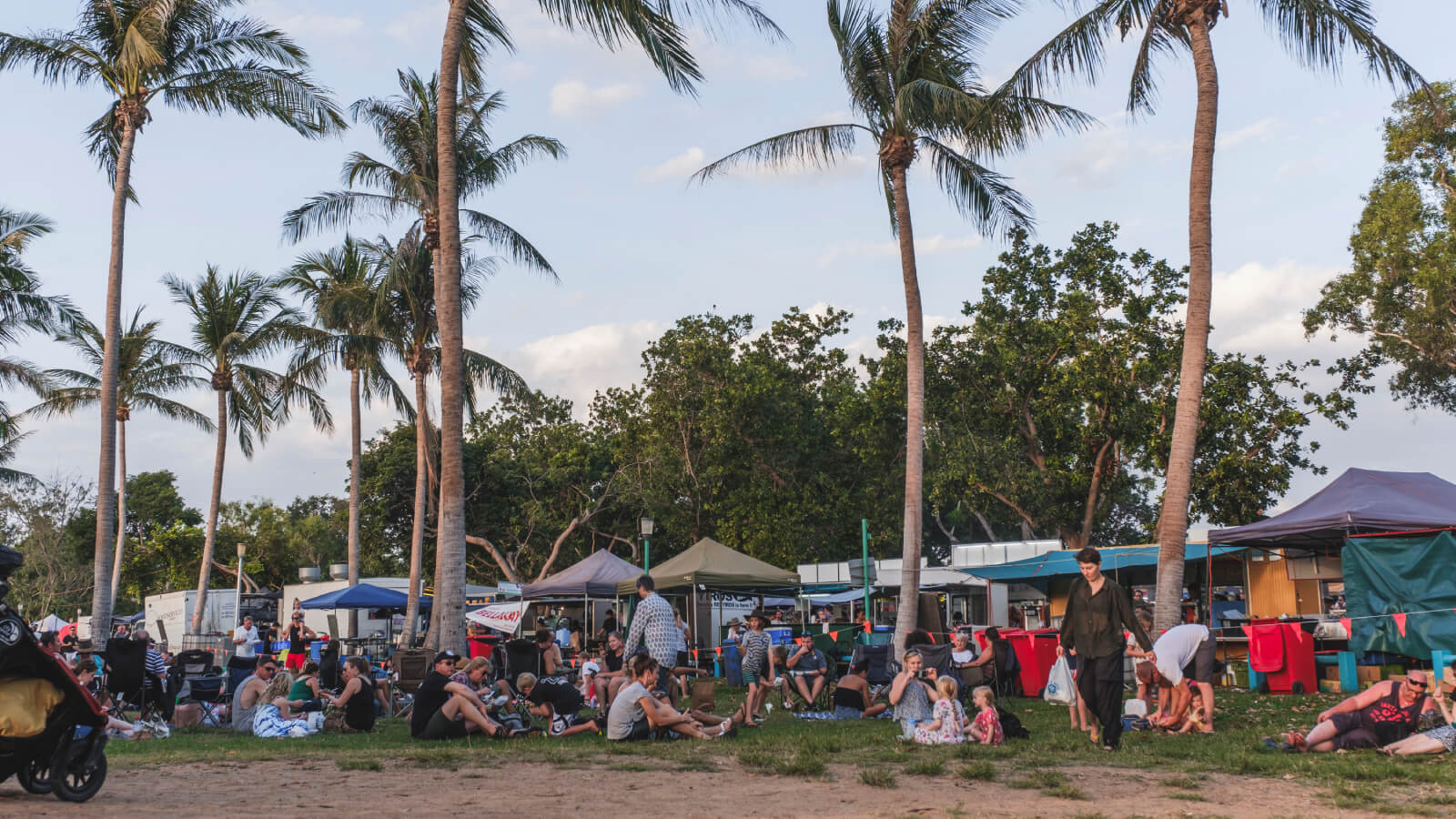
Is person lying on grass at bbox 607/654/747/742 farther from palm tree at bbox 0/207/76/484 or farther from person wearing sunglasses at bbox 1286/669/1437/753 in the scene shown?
palm tree at bbox 0/207/76/484

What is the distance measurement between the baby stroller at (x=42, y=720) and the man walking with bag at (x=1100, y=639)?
6.82 m

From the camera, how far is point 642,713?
1038 centimetres

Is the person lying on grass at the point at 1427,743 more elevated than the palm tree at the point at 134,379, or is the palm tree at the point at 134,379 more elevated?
the palm tree at the point at 134,379

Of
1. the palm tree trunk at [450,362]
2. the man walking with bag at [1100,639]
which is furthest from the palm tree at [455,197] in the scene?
the man walking with bag at [1100,639]

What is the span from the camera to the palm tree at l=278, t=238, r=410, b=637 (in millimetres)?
27172

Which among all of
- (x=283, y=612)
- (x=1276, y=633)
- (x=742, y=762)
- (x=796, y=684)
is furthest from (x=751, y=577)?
(x=283, y=612)

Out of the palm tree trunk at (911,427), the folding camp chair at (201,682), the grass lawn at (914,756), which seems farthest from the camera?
the palm tree trunk at (911,427)

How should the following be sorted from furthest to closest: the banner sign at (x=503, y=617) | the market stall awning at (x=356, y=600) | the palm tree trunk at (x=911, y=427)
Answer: the market stall awning at (x=356, y=600)
the banner sign at (x=503, y=617)
the palm tree trunk at (x=911, y=427)

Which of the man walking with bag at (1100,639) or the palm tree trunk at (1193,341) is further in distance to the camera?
the palm tree trunk at (1193,341)

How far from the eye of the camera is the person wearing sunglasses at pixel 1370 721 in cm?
912

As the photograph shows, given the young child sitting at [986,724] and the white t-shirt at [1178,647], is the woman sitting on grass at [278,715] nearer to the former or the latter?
the young child sitting at [986,724]

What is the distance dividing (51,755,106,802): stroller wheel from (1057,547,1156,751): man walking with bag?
22.2ft

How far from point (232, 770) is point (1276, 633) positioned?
A: 1224cm

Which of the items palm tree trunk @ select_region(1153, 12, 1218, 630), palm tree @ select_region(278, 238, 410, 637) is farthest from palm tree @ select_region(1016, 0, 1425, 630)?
palm tree @ select_region(278, 238, 410, 637)
